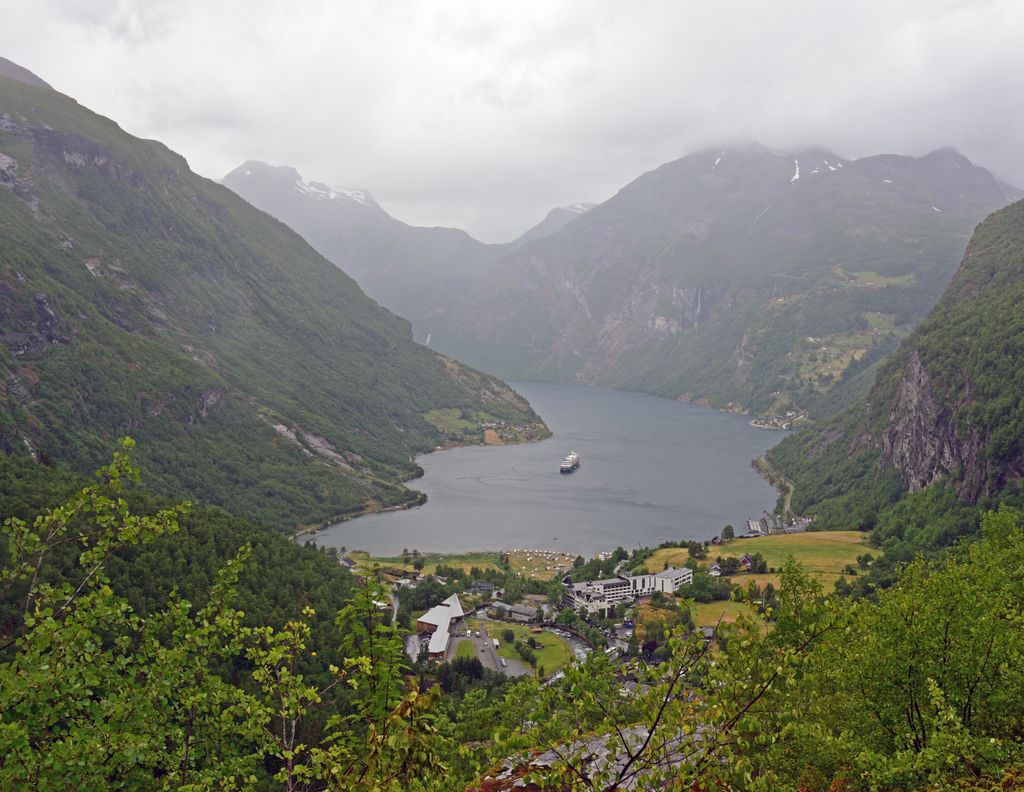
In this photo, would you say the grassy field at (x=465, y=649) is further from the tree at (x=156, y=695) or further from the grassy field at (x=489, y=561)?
the tree at (x=156, y=695)

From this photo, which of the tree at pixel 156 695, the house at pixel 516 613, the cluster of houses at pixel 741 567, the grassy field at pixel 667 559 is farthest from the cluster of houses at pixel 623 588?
the tree at pixel 156 695

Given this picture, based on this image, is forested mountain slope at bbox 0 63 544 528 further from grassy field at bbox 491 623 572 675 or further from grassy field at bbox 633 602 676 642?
grassy field at bbox 633 602 676 642

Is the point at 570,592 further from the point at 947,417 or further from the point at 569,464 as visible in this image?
the point at 569,464

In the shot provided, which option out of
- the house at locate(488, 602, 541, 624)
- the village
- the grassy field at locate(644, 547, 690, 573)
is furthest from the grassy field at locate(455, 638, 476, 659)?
the grassy field at locate(644, 547, 690, 573)

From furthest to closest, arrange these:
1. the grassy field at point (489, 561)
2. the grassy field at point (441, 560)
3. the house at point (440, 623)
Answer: the grassy field at point (441, 560)
the grassy field at point (489, 561)
the house at point (440, 623)

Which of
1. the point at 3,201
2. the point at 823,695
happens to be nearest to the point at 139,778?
the point at 823,695

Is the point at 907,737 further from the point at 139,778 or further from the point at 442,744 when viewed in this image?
→ the point at 139,778
